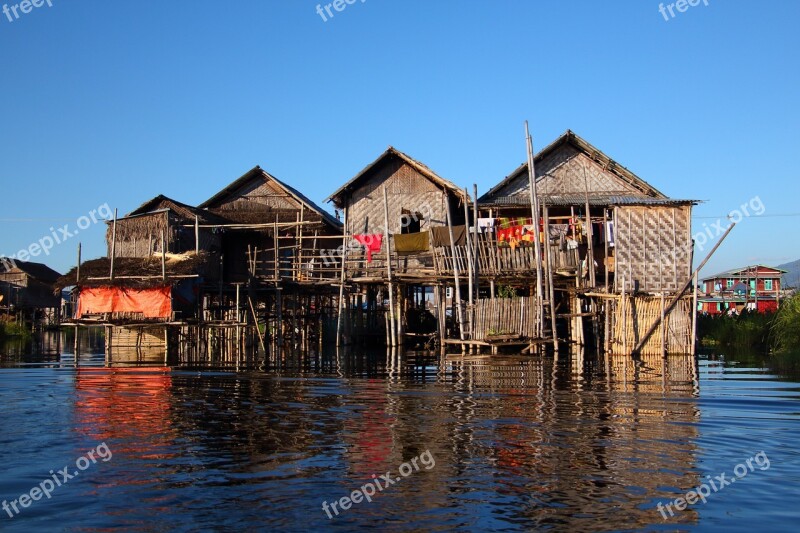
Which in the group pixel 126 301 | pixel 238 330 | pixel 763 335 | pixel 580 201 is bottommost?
pixel 763 335

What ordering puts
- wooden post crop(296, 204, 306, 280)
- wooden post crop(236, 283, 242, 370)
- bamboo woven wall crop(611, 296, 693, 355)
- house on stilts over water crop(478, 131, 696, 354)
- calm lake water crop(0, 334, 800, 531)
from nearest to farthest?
calm lake water crop(0, 334, 800, 531) → bamboo woven wall crop(611, 296, 693, 355) → house on stilts over water crop(478, 131, 696, 354) → wooden post crop(236, 283, 242, 370) → wooden post crop(296, 204, 306, 280)

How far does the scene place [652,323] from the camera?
19609mm

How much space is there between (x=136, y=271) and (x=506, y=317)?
36.4 feet

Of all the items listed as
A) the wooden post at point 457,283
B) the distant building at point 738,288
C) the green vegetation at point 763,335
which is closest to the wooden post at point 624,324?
the green vegetation at point 763,335

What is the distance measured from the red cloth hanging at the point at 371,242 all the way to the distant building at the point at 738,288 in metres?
30.5

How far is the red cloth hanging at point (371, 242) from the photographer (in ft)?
82.9

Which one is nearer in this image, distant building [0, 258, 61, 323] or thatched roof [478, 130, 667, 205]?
thatched roof [478, 130, 667, 205]

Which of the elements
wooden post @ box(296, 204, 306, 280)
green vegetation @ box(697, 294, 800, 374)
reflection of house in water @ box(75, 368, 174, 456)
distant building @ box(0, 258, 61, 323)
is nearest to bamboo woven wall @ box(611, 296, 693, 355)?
green vegetation @ box(697, 294, 800, 374)

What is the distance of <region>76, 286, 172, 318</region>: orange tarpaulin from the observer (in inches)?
923

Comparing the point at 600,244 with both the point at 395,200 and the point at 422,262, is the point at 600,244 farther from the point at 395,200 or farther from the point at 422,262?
the point at 395,200

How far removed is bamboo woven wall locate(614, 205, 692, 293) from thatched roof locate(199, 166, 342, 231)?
10177 mm

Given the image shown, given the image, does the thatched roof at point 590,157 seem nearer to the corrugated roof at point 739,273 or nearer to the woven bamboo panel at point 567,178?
the woven bamboo panel at point 567,178

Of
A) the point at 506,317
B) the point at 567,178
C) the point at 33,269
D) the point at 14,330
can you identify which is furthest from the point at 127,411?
the point at 33,269

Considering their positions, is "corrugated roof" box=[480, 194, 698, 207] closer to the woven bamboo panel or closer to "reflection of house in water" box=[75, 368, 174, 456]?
the woven bamboo panel
